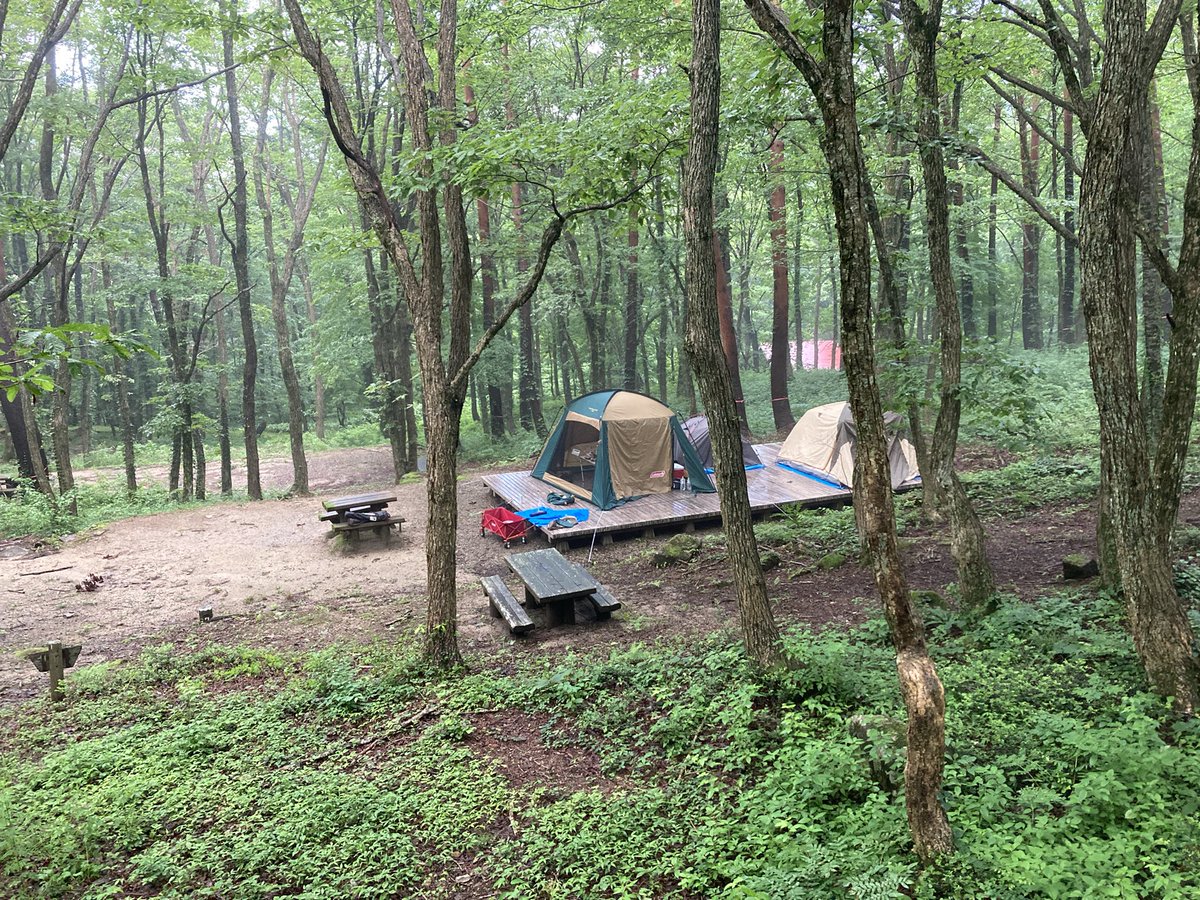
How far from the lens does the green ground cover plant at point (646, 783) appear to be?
9.34ft

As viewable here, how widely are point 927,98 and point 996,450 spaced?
9.51 metres

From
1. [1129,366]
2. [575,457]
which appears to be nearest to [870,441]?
[1129,366]

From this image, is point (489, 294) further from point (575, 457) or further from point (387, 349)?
point (575, 457)

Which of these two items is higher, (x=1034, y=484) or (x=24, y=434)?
(x=24, y=434)

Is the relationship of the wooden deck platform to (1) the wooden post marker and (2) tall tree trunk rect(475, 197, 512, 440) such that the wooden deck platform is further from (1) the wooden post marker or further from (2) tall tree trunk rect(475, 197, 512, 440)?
(1) the wooden post marker

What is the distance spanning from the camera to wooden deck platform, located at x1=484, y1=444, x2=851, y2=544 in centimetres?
1032

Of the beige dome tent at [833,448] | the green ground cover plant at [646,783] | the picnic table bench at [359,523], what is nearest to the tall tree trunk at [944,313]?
the green ground cover plant at [646,783]

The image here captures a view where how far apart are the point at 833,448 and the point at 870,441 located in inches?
381

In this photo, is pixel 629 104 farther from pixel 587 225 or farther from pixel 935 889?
pixel 587 225

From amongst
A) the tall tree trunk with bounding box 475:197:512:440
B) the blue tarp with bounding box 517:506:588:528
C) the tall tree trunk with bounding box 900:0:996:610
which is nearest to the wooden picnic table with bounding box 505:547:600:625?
the blue tarp with bounding box 517:506:588:528

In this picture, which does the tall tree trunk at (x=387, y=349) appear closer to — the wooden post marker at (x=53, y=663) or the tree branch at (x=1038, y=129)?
the wooden post marker at (x=53, y=663)

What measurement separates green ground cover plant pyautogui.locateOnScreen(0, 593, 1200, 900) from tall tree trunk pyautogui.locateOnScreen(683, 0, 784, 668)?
40 centimetres

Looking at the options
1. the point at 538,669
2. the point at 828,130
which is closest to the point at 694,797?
the point at 538,669

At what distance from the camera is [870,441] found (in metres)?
2.94
